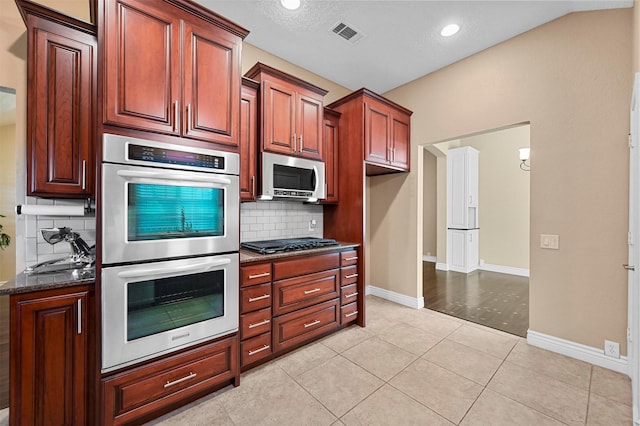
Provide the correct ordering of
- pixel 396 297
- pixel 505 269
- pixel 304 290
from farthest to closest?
1. pixel 505 269
2. pixel 396 297
3. pixel 304 290

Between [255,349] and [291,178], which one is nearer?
[255,349]

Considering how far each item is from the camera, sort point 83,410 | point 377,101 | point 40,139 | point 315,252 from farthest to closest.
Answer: point 377,101 → point 315,252 → point 40,139 → point 83,410

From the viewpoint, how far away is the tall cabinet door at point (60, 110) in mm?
1652

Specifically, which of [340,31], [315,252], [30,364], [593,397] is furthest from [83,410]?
[340,31]

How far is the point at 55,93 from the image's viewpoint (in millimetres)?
1707

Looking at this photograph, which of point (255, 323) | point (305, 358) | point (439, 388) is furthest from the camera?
point (305, 358)

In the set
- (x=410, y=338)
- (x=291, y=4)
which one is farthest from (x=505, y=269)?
(x=291, y=4)

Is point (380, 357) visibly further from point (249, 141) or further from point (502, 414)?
point (249, 141)

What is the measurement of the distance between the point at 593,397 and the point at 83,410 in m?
3.49

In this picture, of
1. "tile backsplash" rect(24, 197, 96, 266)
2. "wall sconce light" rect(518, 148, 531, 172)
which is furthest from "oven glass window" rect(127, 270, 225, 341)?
"wall sconce light" rect(518, 148, 531, 172)

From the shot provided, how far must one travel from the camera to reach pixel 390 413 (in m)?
1.75

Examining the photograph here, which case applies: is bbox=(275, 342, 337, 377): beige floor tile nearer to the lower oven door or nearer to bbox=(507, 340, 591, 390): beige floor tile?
the lower oven door

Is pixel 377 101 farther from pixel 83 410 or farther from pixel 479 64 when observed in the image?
pixel 83 410

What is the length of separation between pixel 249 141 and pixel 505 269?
607cm
